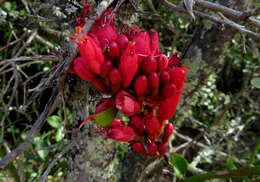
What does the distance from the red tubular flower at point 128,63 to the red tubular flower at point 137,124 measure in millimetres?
104

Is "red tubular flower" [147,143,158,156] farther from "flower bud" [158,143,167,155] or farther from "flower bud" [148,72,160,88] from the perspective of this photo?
"flower bud" [148,72,160,88]

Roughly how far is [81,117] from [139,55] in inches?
16.1

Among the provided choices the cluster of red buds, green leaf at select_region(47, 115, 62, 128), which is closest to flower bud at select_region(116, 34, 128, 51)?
the cluster of red buds

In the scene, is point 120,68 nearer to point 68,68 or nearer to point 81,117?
point 68,68

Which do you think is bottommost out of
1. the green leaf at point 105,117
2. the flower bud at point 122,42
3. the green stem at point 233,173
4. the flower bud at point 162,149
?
the green stem at point 233,173

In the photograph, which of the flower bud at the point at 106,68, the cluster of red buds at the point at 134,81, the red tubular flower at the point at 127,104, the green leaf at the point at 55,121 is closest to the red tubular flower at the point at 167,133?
the cluster of red buds at the point at 134,81

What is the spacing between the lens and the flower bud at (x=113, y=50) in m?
0.70

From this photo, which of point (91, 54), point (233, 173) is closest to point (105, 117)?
point (91, 54)

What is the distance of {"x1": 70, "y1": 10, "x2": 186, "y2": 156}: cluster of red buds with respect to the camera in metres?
0.68

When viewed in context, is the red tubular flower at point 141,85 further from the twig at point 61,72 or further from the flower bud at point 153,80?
the twig at point 61,72

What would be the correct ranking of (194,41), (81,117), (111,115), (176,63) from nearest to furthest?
(111,115) → (176,63) → (81,117) → (194,41)

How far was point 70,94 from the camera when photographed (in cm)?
105

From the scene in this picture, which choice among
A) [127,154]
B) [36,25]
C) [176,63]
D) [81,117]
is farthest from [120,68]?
[127,154]

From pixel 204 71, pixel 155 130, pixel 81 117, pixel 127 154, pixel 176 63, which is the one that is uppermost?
pixel 176 63
